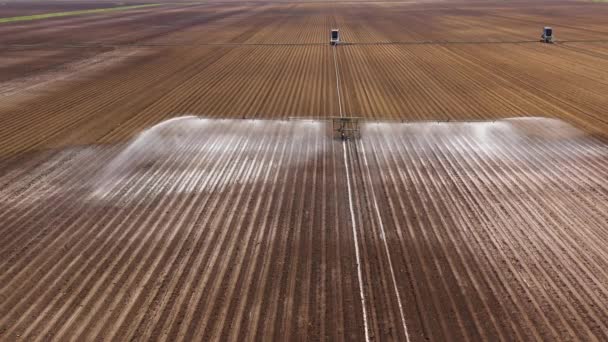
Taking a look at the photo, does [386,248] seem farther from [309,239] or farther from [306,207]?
[306,207]

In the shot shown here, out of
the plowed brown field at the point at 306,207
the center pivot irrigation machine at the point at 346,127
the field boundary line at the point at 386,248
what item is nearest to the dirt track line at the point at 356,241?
the plowed brown field at the point at 306,207

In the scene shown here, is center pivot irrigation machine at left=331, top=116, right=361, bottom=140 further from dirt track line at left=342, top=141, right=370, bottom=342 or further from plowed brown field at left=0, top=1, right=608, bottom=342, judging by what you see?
dirt track line at left=342, top=141, right=370, bottom=342

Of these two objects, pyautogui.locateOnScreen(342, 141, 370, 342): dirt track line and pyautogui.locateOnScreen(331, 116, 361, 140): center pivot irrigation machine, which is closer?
pyautogui.locateOnScreen(342, 141, 370, 342): dirt track line

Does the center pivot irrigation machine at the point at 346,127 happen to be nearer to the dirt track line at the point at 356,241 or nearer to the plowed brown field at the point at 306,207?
the plowed brown field at the point at 306,207

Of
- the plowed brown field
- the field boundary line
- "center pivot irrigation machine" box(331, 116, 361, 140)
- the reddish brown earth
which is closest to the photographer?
Result: the field boundary line

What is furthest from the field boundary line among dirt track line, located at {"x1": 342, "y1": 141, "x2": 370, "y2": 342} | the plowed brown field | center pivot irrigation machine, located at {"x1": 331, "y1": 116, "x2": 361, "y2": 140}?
center pivot irrigation machine, located at {"x1": 331, "y1": 116, "x2": 361, "y2": 140}

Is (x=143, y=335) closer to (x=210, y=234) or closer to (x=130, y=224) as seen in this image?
(x=210, y=234)

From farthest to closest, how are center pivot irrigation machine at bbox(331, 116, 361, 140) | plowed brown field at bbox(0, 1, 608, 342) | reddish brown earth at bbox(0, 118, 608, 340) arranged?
center pivot irrigation machine at bbox(331, 116, 361, 140) → plowed brown field at bbox(0, 1, 608, 342) → reddish brown earth at bbox(0, 118, 608, 340)

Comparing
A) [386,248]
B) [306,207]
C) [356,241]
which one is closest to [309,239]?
[356,241]
